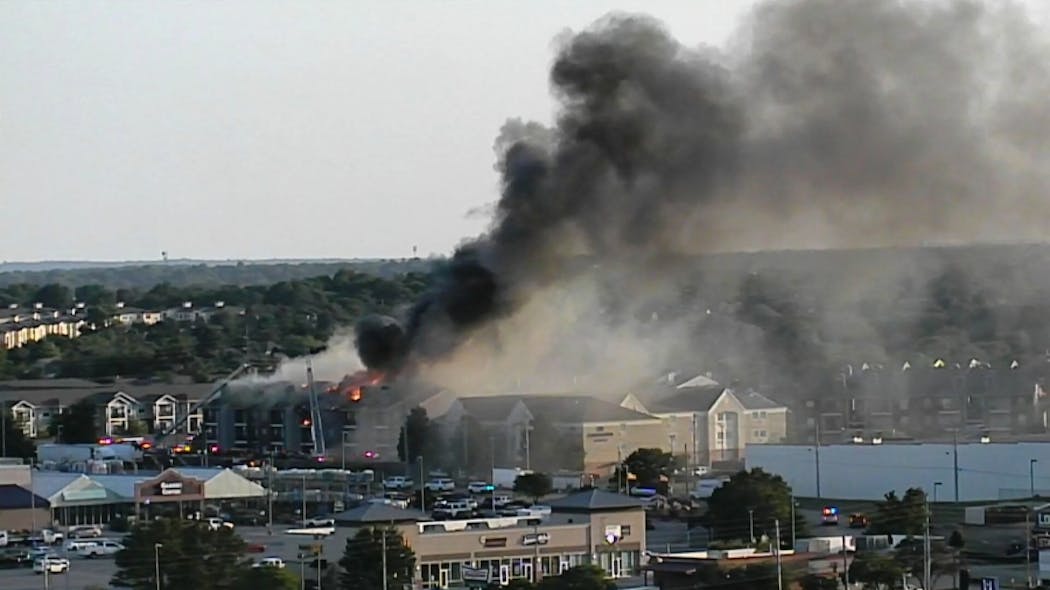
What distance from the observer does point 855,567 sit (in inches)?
990

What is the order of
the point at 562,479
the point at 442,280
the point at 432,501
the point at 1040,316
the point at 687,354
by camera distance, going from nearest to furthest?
the point at 432,501 < the point at 562,479 < the point at 442,280 < the point at 687,354 < the point at 1040,316

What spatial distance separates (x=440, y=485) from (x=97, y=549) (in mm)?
8952

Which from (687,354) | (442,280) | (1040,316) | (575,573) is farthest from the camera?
(1040,316)

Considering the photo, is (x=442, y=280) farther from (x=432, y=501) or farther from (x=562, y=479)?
(x=432, y=501)

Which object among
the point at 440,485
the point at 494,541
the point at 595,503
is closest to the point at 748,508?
the point at 595,503

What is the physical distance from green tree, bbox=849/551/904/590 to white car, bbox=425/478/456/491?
1219 centimetres

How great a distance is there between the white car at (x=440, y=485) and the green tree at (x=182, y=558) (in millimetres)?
10929

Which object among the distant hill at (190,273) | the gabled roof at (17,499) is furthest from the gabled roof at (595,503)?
the distant hill at (190,273)

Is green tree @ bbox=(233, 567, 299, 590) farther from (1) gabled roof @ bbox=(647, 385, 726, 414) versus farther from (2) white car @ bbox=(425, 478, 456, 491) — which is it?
(1) gabled roof @ bbox=(647, 385, 726, 414)

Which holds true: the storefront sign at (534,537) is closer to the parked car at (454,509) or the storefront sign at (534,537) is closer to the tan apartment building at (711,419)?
the parked car at (454,509)

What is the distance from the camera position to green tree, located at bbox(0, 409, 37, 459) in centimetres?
4394

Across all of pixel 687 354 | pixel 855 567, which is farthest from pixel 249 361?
pixel 855 567

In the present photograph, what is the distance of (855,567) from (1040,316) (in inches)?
1904

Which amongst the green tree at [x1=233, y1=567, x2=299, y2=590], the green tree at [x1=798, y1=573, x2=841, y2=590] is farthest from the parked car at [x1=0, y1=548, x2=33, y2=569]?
the green tree at [x1=798, y1=573, x2=841, y2=590]
